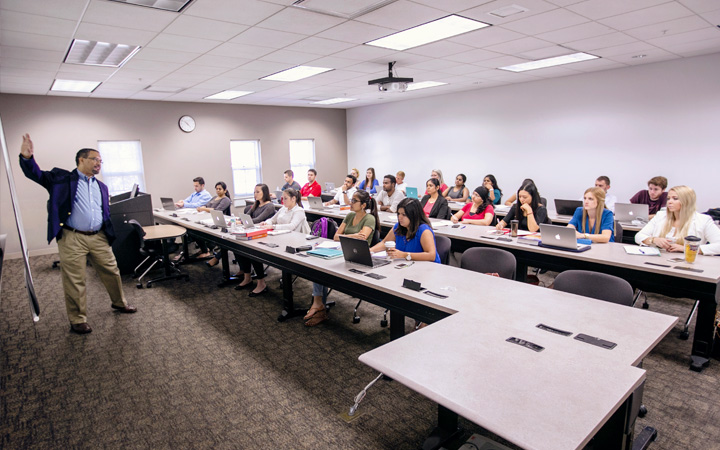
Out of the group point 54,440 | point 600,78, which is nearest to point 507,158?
point 600,78

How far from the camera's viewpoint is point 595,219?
3992 millimetres

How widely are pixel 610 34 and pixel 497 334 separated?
13.8 ft

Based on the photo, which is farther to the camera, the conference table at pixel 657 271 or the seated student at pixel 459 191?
the seated student at pixel 459 191

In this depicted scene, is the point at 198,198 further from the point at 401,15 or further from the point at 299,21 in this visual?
the point at 401,15

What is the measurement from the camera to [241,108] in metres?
9.78

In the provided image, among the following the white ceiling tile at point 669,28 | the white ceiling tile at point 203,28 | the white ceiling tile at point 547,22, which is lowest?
the white ceiling tile at point 203,28

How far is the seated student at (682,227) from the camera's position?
3307 mm

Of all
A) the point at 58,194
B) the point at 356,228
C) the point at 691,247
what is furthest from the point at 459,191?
the point at 58,194

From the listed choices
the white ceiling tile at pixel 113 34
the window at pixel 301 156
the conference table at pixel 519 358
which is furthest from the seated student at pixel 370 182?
the conference table at pixel 519 358

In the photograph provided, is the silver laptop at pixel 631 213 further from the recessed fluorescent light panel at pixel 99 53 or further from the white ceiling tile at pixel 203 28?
the recessed fluorescent light panel at pixel 99 53

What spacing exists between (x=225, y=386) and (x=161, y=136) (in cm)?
739

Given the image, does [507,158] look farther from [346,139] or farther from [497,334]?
[497,334]

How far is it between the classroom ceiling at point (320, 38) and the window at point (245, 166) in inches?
123

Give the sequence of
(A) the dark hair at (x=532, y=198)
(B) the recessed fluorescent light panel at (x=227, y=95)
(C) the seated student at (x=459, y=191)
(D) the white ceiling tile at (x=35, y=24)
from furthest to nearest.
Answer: (C) the seated student at (x=459, y=191) → (B) the recessed fluorescent light panel at (x=227, y=95) → (A) the dark hair at (x=532, y=198) → (D) the white ceiling tile at (x=35, y=24)
